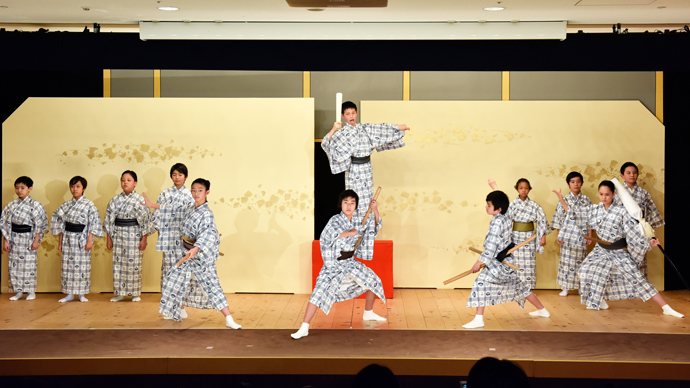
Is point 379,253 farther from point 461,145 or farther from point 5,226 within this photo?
point 5,226

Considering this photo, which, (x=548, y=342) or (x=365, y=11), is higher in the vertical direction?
(x=365, y=11)

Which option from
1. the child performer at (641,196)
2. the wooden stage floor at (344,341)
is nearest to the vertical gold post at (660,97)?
the child performer at (641,196)

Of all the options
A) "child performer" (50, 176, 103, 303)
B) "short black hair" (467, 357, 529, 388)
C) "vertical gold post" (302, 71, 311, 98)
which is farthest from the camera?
"vertical gold post" (302, 71, 311, 98)

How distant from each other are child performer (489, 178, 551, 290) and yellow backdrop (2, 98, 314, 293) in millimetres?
2074

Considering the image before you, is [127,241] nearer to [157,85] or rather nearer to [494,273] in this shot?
[157,85]

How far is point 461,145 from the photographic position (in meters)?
6.25

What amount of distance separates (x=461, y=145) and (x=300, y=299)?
7.56ft

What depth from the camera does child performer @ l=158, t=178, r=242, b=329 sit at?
4676 mm

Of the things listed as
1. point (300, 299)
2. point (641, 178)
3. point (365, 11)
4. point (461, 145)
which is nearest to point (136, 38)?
point (365, 11)

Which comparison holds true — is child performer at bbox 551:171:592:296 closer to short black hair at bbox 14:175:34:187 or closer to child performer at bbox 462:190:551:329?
child performer at bbox 462:190:551:329

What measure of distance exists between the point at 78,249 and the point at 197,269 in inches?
69.2

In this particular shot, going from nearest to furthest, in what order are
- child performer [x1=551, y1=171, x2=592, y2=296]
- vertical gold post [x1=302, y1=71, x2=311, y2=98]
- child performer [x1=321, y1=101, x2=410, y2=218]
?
child performer [x1=321, y1=101, x2=410, y2=218] → child performer [x1=551, y1=171, x2=592, y2=296] → vertical gold post [x1=302, y1=71, x2=311, y2=98]

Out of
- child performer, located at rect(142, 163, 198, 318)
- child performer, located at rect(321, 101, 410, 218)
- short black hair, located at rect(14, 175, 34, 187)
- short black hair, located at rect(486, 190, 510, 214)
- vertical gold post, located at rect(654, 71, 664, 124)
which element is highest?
vertical gold post, located at rect(654, 71, 664, 124)

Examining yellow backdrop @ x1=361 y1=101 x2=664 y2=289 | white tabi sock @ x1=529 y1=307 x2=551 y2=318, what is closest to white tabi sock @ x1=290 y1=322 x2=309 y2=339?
white tabi sock @ x1=529 y1=307 x2=551 y2=318
